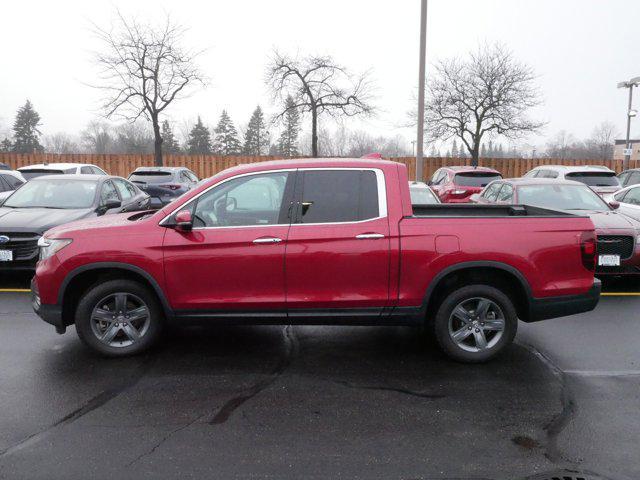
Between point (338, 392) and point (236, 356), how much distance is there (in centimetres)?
124

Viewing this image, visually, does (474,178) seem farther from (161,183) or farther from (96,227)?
(96,227)

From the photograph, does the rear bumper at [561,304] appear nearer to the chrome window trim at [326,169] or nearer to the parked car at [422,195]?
the chrome window trim at [326,169]

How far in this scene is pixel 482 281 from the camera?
4.98m

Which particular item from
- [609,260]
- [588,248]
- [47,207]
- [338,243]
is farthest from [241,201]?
[609,260]

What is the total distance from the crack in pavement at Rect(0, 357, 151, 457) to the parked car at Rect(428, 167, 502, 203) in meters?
11.1

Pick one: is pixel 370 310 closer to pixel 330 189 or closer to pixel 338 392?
pixel 338 392

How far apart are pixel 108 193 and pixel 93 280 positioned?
5.06 metres

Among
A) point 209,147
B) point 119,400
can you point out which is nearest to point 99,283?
point 119,400

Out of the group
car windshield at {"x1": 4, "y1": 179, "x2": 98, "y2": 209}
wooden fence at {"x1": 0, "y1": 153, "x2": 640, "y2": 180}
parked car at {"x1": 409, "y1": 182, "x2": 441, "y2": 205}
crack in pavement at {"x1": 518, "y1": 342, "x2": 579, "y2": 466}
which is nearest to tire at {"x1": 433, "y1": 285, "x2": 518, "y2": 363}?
crack in pavement at {"x1": 518, "y1": 342, "x2": 579, "y2": 466}

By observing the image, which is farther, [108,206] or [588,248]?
[108,206]

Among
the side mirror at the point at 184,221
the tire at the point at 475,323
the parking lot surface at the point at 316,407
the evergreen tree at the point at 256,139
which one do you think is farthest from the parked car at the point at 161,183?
the evergreen tree at the point at 256,139

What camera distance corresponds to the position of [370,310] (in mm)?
4801

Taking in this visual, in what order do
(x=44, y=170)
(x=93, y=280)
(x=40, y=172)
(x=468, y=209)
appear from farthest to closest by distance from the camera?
(x=40, y=172)
(x=44, y=170)
(x=468, y=209)
(x=93, y=280)

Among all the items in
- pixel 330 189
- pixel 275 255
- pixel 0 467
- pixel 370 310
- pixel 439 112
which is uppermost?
pixel 439 112
